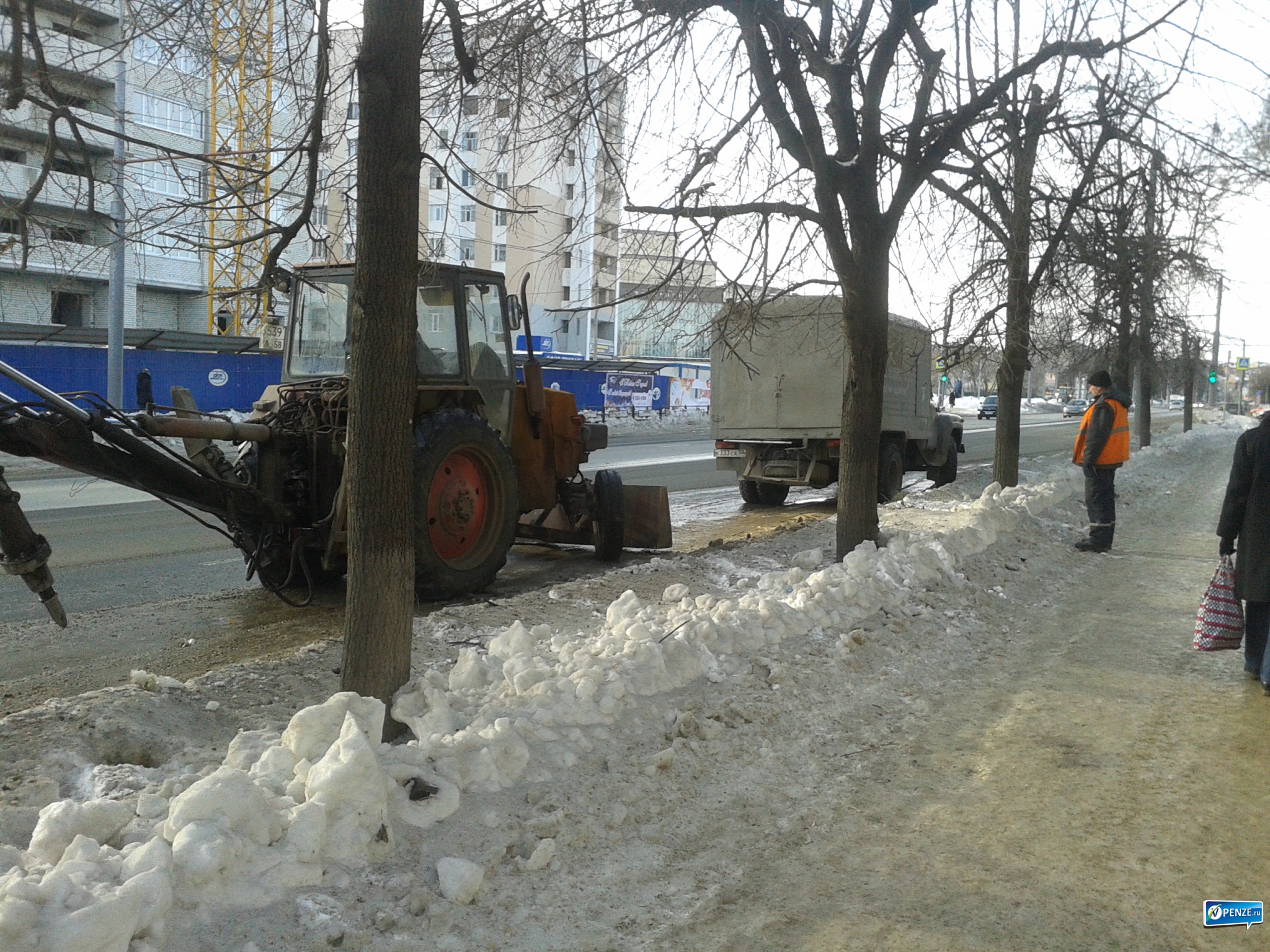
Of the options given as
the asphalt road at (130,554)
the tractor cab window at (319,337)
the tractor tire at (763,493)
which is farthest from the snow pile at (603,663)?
the tractor tire at (763,493)

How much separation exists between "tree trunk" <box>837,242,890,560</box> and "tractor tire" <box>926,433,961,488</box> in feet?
34.4

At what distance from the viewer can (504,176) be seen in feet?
23.5

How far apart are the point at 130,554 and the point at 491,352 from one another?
4.15m

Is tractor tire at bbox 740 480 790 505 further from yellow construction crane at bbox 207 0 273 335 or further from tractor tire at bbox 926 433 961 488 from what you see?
yellow construction crane at bbox 207 0 273 335

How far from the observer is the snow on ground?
295 cm

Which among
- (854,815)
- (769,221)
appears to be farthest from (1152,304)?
(854,815)

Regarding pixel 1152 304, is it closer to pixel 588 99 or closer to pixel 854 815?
pixel 588 99

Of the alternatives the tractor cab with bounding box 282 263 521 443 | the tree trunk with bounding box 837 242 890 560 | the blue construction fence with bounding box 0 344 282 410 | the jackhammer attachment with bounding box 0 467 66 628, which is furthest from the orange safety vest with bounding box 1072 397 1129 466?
the blue construction fence with bounding box 0 344 282 410

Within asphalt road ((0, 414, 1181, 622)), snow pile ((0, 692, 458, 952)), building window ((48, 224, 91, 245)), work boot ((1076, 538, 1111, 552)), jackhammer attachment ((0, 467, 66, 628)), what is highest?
building window ((48, 224, 91, 245))

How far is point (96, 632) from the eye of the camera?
22.7 ft

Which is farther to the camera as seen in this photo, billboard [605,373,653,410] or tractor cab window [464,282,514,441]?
billboard [605,373,653,410]

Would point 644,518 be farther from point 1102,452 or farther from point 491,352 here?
point 1102,452

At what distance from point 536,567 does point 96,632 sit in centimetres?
398

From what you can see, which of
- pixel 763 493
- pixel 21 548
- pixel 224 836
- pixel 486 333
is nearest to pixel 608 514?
pixel 486 333
